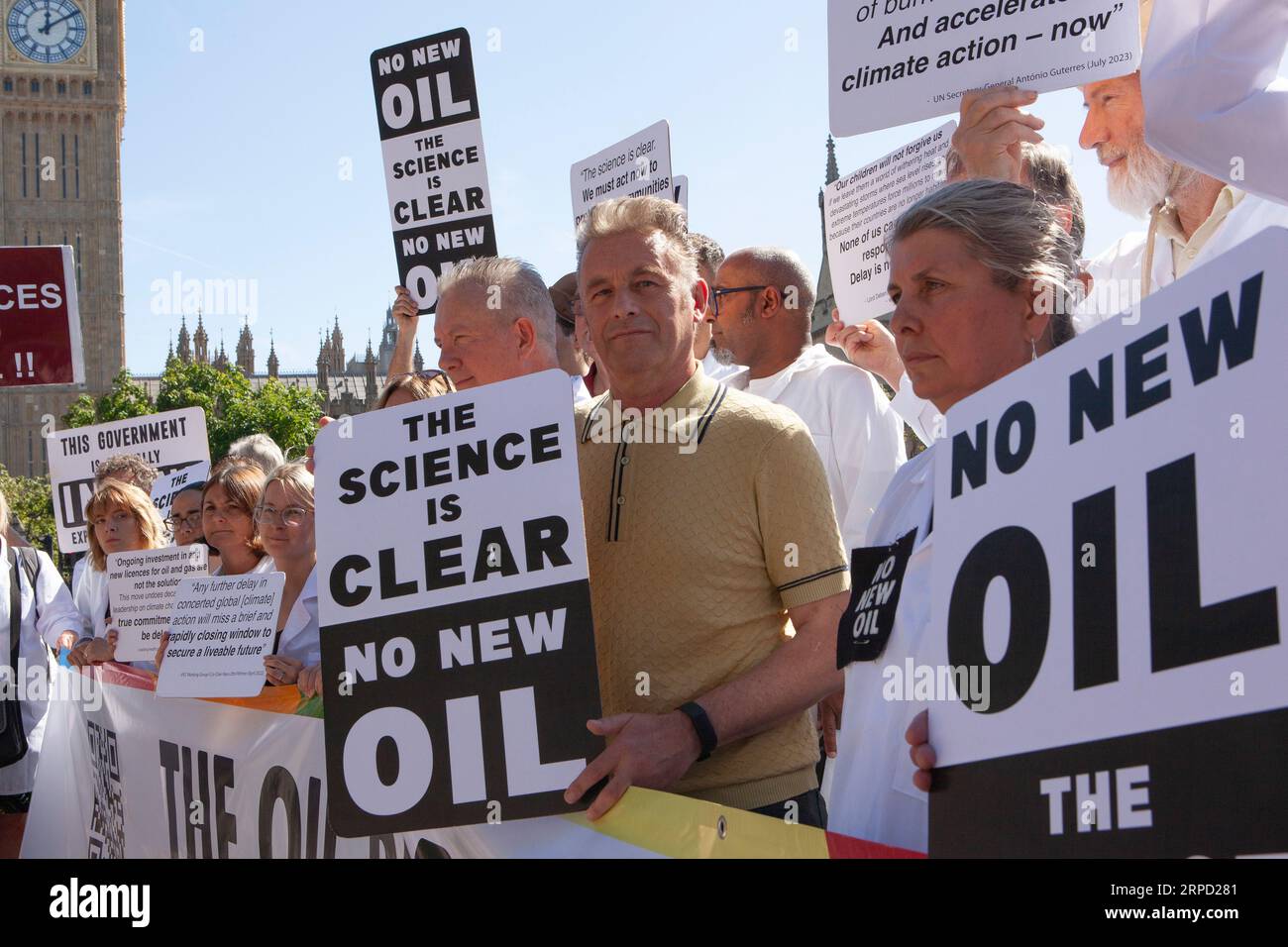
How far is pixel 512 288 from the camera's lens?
12.7 ft

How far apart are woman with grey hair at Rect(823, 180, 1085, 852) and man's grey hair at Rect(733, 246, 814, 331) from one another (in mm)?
2489

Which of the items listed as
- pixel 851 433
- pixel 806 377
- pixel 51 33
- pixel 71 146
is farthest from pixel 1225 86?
Answer: pixel 71 146

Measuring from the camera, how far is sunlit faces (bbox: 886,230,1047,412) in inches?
95.3

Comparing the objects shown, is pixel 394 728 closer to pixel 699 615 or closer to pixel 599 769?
pixel 599 769

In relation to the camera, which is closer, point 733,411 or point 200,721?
point 733,411

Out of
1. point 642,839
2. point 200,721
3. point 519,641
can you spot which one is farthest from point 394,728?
point 200,721

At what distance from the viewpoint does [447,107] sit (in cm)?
579

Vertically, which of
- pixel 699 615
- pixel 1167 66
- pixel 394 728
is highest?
pixel 1167 66

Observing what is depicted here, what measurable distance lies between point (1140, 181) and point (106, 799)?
3998 millimetres

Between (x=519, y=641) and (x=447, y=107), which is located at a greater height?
(x=447, y=107)

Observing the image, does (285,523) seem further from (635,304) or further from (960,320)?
(960,320)

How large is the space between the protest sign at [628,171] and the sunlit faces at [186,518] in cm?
259

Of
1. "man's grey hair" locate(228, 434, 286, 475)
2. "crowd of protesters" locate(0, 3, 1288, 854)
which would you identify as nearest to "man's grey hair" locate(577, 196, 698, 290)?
"crowd of protesters" locate(0, 3, 1288, 854)
